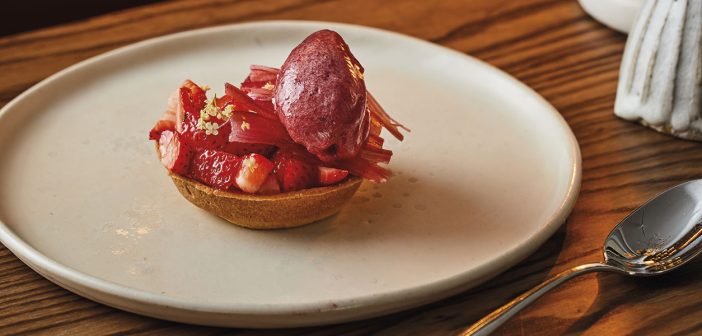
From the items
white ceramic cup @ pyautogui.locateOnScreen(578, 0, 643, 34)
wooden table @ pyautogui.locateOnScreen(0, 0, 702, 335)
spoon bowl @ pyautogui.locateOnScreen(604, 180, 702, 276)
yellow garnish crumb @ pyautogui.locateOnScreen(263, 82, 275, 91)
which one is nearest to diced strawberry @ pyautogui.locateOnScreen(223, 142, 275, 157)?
yellow garnish crumb @ pyautogui.locateOnScreen(263, 82, 275, 91)

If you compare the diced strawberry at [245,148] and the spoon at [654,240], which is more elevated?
the diced strawberry at [245,148]

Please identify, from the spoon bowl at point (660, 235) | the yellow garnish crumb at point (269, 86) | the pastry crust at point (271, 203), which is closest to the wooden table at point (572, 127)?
the spoon bowl at point (660, 235)

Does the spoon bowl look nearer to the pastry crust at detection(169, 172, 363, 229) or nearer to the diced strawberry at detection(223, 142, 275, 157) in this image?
the pastry crust at detection(169, 172, 363, 229)

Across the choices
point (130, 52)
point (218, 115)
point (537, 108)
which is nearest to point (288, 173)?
point (218, 115)

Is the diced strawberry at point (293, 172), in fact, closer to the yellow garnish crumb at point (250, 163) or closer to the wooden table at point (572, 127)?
the yellow garnish crumb at point (250, 163)

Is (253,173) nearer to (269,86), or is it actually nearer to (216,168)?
(216,168)

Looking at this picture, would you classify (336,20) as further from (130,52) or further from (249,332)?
(249,332)
